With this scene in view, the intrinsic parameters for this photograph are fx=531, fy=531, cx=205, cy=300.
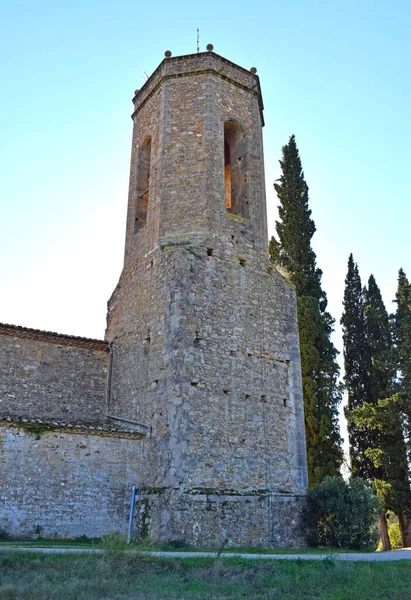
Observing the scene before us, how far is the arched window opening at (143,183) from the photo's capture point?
16.4m

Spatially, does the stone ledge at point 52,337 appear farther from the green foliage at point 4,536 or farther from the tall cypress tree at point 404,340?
the tall cypress tree at point 404,340

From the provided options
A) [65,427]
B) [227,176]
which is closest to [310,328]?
[227,176]

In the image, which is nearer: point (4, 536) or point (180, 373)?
point (4, 536)

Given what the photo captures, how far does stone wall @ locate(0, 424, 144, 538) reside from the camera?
11.3 meters

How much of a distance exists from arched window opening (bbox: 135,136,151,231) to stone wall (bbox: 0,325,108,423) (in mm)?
4052

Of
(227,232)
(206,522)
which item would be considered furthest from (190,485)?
(227,232)

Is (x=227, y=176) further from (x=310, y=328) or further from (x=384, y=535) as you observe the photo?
(x=384, y=535)

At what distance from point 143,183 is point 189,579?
12.5 m

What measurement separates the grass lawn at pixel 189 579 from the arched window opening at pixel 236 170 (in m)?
10.2

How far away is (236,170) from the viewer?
16.6 meters

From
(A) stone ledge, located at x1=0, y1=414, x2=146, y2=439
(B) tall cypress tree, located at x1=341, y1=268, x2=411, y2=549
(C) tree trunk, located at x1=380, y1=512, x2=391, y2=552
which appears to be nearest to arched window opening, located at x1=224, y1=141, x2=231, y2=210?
(A) stone ledge, located at x1=0, y1=414, x2=146, y2=439

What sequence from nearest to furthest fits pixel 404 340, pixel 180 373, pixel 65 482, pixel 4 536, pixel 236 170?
pixel 4 536 < pixel 65 482 < pixel 180 373 < pixel 236 170 < pixel 404 340

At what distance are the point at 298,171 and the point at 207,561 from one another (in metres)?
20.8

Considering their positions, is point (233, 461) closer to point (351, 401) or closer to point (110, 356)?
point (110, 356)
